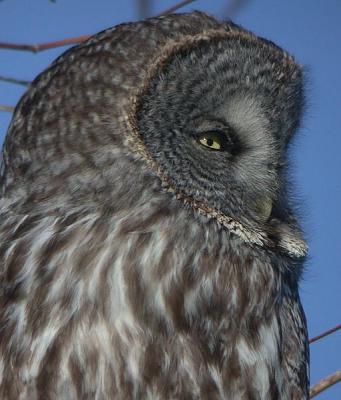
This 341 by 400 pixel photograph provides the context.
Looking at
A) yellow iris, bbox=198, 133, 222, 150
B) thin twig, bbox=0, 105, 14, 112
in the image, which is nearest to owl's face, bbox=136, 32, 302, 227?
yellow iris, bbox=198, 133, 222, 150

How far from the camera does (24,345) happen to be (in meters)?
4.25

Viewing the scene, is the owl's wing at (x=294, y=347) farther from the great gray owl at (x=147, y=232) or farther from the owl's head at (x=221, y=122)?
the owl's head at (x=221, y=122)

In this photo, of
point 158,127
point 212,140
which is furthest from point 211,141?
point 158,127

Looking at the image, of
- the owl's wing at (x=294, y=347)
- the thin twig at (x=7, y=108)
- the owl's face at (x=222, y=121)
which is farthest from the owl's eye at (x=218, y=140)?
the thin twig at (x=7, y=108)

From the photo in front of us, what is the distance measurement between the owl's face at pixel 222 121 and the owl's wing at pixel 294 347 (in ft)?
1.27

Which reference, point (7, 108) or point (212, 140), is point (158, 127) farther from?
point (7, 108)

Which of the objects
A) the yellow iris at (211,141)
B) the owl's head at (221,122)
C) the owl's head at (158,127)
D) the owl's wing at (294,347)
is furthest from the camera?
the owl's wing at (294,347)

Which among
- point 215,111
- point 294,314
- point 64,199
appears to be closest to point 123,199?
point 64,199

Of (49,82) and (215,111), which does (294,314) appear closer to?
(215,111)

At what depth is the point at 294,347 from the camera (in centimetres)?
486

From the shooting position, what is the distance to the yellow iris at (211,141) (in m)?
4.70

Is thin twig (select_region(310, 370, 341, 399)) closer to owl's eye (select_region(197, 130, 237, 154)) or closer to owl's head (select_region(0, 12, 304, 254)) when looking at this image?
owl's head (select_region(0, 12, 304, 254))

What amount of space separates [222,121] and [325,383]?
3.80 feet

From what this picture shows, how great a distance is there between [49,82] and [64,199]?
1.76 feet
